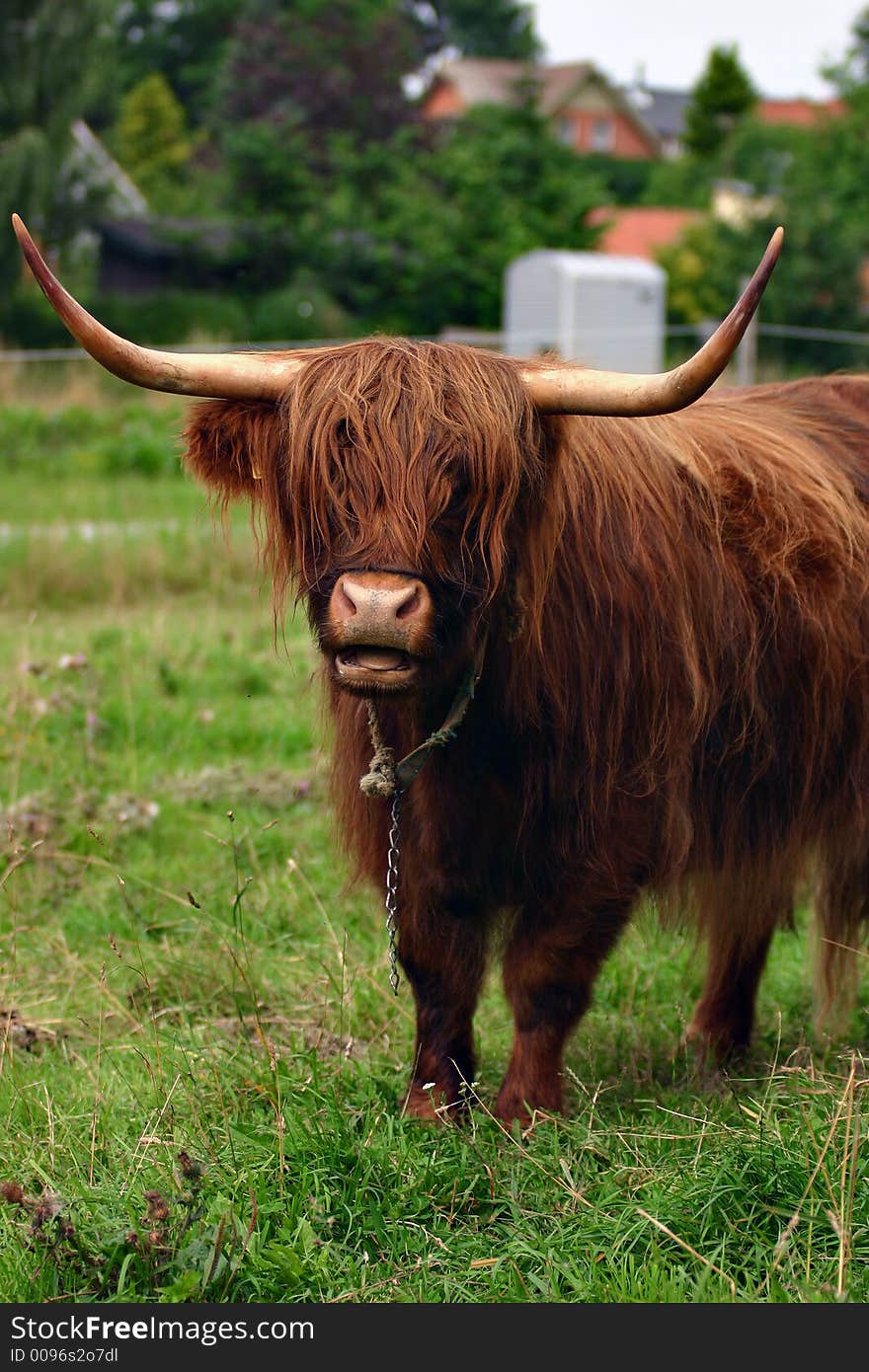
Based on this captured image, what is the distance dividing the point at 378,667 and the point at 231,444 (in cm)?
70

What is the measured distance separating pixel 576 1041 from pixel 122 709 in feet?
9.18

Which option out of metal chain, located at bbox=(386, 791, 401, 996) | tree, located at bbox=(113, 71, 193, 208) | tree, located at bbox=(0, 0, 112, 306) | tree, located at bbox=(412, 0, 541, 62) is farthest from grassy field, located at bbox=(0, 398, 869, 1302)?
tree, located at bbox=(412, 0, 541, 62)

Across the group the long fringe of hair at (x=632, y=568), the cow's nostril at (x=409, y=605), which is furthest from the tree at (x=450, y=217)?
the cow's nostril at (x=409, y=605)

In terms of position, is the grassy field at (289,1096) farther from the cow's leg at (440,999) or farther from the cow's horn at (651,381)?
the cow's horn at (651,381)

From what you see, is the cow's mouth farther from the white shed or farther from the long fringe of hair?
the white shed

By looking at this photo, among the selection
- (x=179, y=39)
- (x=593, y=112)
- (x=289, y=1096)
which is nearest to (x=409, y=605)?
(x=289, y=1096)

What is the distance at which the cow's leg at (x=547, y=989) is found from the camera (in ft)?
10.4

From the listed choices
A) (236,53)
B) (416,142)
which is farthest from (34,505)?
(236,53)

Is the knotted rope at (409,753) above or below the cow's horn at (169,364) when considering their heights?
below

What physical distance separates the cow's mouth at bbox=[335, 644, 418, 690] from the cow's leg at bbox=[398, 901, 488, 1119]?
0.83m

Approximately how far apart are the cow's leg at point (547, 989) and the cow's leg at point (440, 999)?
0.10 metres

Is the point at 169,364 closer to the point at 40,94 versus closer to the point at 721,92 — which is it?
the point at 40,94

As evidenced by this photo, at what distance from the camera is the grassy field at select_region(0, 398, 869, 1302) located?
254cm
